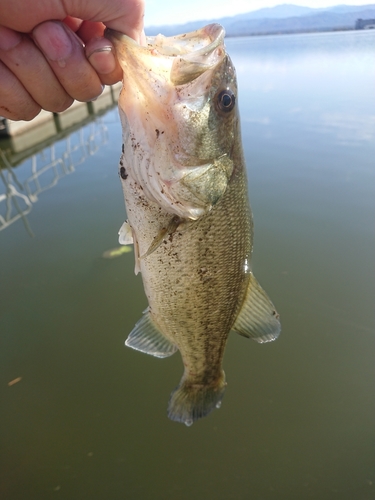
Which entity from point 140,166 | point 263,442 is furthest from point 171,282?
point 263,442

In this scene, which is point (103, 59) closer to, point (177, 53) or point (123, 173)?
point (177, 53)

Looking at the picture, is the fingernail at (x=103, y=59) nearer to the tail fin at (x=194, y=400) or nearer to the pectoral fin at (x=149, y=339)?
the pectoral fin at (x=149, y=339)

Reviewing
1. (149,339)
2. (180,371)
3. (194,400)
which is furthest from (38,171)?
(194,400)

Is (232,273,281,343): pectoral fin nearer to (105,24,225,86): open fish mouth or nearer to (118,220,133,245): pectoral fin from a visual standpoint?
(118,220,133,245): pectoral fin

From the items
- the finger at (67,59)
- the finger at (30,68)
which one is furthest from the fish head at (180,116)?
the finger at (30,68)

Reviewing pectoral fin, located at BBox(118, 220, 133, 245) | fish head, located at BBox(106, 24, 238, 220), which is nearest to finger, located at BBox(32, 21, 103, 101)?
fish head, located at BBox(106, 24, 238, 220)

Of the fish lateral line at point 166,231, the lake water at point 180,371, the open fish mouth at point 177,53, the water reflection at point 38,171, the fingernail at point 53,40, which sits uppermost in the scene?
the fingernail at point 53,40
